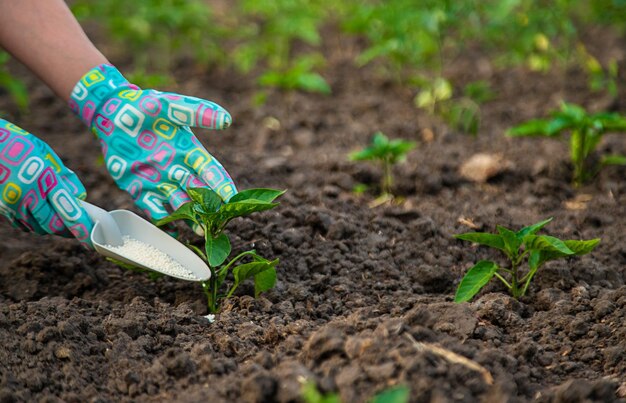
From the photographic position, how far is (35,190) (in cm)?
233

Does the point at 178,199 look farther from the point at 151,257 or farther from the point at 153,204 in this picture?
the point at 151,257

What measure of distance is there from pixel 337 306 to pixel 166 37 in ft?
11.6

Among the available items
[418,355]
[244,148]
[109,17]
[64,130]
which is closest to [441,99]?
[244,148]

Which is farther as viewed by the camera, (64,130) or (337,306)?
(64,130)

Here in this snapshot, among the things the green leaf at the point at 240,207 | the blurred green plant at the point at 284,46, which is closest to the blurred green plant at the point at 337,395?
the green leaf at the point at 240,207

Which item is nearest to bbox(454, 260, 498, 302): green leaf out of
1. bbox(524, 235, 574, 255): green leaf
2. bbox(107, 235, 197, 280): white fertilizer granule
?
bbox(524, 235, 574, 255): green leaf

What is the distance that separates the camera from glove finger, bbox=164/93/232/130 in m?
2.29

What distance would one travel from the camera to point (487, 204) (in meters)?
3.08

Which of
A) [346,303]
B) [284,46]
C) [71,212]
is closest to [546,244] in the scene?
[346,303]

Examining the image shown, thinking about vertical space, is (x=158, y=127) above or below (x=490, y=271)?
above

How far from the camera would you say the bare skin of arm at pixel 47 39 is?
2525mm

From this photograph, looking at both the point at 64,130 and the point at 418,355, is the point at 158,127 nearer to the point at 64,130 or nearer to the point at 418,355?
the point at 418,355

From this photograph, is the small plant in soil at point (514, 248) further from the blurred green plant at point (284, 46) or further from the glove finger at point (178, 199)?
the blurred green plant at point (284, 46)

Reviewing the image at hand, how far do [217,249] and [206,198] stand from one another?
135 mm
